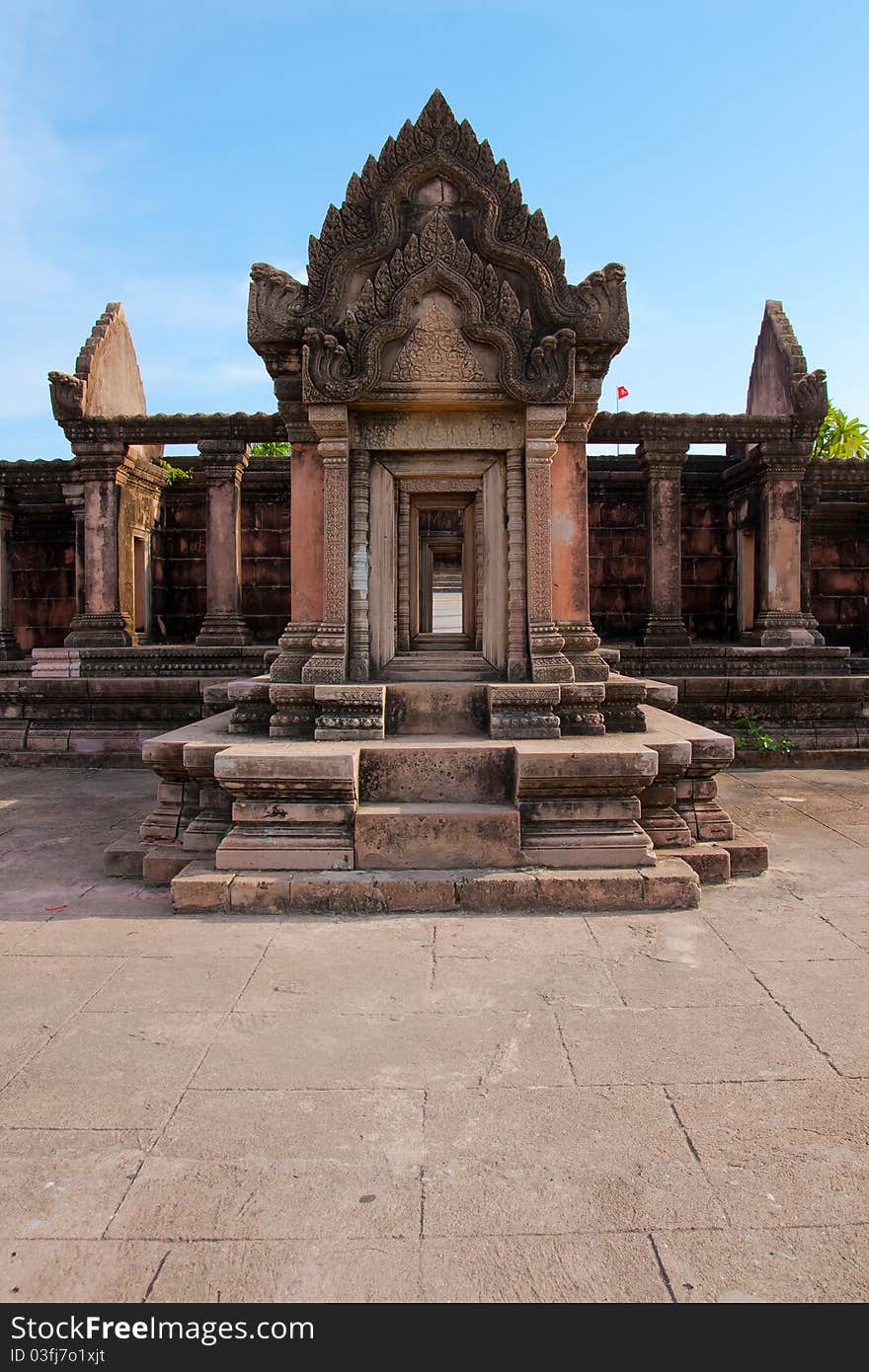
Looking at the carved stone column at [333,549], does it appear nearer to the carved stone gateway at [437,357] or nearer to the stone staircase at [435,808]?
the carved stone gateway at [437,357]

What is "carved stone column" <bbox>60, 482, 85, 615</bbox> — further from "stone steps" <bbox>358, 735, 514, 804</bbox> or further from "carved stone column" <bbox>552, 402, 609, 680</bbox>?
"stone steps" <bbox>358, 735, 514, 804</bbox>

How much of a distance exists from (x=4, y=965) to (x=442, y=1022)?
1.85 metres

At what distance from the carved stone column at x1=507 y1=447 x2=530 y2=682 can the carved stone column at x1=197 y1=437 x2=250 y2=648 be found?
6.75m

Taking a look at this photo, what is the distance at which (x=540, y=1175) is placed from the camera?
2.12 m

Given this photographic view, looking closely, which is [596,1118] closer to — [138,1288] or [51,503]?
[138,1288]

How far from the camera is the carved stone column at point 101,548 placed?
11148mm

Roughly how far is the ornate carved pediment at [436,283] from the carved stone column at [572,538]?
438 mm

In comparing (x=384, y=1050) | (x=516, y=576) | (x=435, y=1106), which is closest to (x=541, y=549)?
(x=516, y=576)

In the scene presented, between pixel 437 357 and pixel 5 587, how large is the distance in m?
9.96

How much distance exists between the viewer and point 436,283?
205 inches

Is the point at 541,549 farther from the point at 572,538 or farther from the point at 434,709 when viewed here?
the point at 434,709
